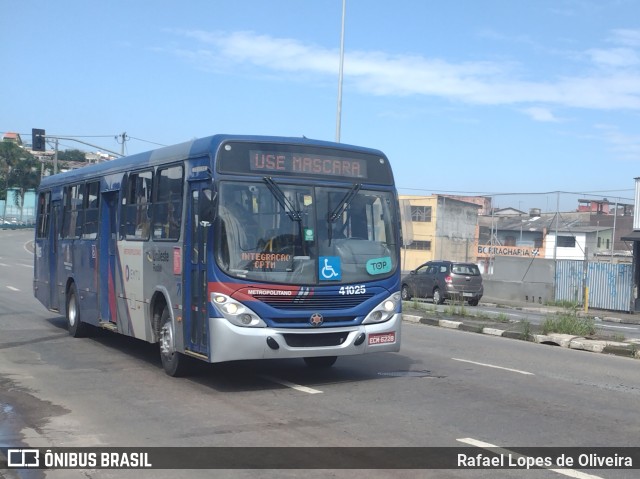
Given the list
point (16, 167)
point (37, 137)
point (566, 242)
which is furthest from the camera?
point (16, 167)

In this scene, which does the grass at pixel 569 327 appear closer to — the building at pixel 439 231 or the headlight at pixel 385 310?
the headlight at pixel 385 310

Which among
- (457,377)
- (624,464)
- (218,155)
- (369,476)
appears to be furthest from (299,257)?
(624,464)

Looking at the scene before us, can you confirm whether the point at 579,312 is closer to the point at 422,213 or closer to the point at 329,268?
the point at 422,213

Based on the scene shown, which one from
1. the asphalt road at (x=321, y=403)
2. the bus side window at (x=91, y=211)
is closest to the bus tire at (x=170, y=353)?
the asphalt road at (x=321, y=403)

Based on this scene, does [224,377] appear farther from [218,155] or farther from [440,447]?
[440,447]

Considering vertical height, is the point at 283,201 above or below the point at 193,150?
below

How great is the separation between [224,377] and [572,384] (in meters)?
4.82

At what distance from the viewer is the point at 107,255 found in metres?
13.1

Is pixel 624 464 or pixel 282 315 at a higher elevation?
pixel 282 315

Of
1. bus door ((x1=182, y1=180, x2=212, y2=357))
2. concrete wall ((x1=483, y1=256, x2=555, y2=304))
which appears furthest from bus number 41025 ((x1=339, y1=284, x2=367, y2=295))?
concrete wall ((x1=483, y1=256, x2=555, y2=304))

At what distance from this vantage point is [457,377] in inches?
430

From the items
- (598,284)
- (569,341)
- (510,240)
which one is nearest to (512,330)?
(569,341)

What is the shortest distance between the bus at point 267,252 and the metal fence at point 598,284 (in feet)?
81.3

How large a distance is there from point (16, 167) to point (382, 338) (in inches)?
3985
